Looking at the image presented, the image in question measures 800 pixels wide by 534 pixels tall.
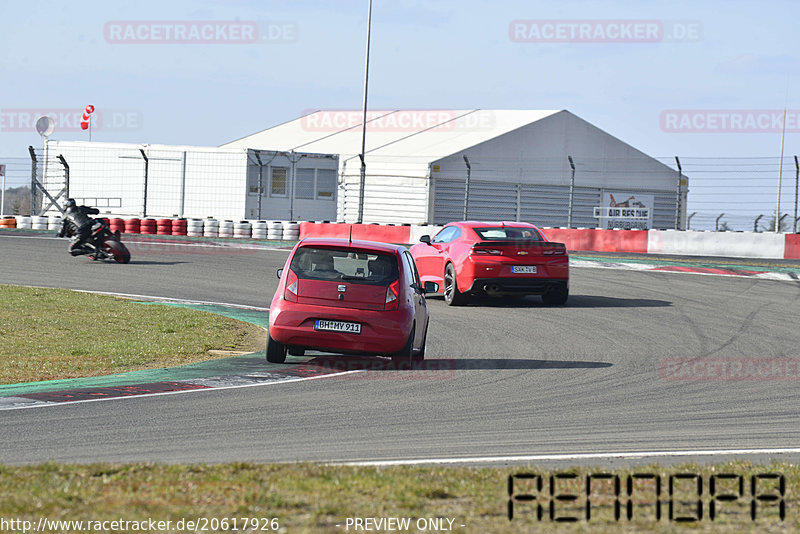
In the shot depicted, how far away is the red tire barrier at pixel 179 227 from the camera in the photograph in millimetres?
34750

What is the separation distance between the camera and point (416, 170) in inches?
1651

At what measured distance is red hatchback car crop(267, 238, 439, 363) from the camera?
10.6 m

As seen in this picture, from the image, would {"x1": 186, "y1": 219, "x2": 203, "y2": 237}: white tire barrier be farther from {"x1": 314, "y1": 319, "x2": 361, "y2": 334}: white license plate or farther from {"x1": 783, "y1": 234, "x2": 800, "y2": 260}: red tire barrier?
{"x1": 314, "y1": 319, "x2": 361, "y2": 334}: white license plate

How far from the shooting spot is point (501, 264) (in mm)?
16875

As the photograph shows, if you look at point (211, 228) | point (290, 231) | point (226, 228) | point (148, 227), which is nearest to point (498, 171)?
point (290, 231)

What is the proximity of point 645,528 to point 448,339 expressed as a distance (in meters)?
8.71

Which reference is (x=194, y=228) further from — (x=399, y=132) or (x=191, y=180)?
(x=399, y=132)

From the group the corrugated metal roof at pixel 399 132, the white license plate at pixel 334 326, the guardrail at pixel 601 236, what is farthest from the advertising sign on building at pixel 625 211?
the white license plate at pixel 334 326

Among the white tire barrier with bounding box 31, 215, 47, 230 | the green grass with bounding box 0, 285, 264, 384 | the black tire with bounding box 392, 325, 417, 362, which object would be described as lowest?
the green grass with bounding box 0, 285, 264, 384

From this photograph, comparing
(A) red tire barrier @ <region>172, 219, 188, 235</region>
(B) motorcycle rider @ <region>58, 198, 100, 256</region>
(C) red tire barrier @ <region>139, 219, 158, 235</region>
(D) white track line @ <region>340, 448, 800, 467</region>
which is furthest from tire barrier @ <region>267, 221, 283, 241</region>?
(D) white track line @ <region>340, 448, 800, 467</region>

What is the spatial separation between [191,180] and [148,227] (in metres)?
2.70

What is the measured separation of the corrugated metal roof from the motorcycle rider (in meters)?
20.6

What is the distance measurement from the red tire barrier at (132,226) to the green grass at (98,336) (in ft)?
58.4
